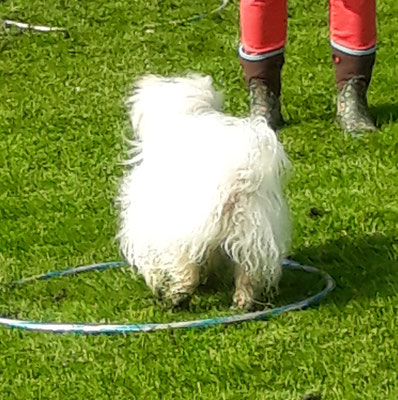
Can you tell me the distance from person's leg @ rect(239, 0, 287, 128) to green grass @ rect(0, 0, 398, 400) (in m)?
0.19

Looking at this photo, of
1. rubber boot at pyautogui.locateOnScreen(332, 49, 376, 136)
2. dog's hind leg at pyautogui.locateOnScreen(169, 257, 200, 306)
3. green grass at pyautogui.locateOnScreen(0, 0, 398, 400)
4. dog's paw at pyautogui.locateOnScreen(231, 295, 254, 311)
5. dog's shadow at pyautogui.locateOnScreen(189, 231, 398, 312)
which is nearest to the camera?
green grass at pyautogui.locateOnScreen(0, 0, 398, 400)

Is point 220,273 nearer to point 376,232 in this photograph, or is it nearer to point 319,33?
point 376,232

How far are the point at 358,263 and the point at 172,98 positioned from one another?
37.3 inches

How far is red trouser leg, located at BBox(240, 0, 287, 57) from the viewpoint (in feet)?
19.1

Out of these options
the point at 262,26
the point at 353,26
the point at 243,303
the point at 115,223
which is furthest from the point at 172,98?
the point at 353,26

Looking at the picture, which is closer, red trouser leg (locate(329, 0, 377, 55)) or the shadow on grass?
the shadow on grass

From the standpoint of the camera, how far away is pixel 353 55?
6000 millimetres

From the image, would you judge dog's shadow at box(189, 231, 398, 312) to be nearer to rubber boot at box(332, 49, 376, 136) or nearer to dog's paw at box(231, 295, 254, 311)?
dog's paw at box(231, 295, 254, 311)

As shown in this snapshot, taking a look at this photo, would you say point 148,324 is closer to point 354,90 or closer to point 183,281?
point 183,281

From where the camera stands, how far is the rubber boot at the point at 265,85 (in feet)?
19.8

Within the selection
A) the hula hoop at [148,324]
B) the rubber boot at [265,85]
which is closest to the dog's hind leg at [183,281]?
the hula hoop at [148,324]

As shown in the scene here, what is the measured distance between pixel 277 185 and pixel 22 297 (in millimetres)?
1079

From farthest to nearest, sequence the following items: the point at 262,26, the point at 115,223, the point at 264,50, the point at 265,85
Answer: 1. the point at 265,85
2. the point at 264,50
3. the point at 262,26
4. the point at 115,223

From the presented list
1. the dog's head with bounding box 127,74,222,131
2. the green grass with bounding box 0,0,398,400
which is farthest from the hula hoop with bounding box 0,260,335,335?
the dog's head with bounding box 127,74,222,131
